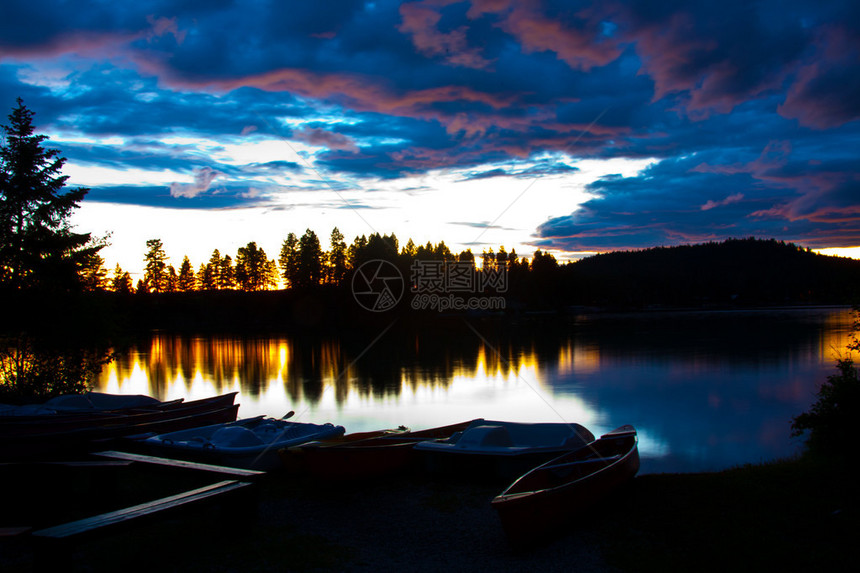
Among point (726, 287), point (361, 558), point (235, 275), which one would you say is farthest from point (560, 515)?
point (726, 287)

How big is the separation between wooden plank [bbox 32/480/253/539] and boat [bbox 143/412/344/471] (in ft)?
9.21

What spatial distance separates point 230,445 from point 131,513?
4.42m

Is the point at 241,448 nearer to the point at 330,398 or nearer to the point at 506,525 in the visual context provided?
the point at 506,525

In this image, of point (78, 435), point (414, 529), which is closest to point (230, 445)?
point (78, 435)

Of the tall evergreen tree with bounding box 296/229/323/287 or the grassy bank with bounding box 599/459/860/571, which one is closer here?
the grassy bank with bounding box 599/459/860/571

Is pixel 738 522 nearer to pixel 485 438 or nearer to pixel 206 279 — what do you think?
pixel 485 438

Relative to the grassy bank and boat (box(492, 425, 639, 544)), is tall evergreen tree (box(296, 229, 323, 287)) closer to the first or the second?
boat (box(492, 425, 639, 544))

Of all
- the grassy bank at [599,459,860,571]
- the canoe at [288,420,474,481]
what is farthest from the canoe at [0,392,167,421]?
the grassy bank at [599,459,860,571]

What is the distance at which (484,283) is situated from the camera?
116188mm

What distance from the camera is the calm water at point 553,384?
17.1 m

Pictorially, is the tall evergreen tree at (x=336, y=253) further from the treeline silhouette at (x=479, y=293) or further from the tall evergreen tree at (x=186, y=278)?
the tall evergreen tree at (x=186, y=278)

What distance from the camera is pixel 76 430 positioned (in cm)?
1133

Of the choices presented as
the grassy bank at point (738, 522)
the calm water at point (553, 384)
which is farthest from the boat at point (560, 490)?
the calm water at point (553, 384)

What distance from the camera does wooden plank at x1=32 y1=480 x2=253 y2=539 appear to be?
211 inches
